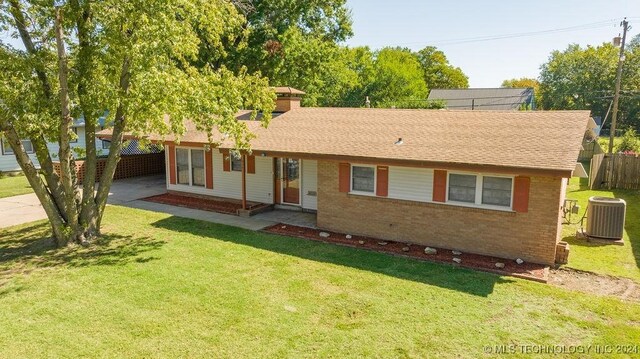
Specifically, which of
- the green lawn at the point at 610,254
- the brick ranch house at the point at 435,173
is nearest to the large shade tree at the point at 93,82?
the brick ranch house at the point at 435,173

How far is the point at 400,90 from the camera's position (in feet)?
159

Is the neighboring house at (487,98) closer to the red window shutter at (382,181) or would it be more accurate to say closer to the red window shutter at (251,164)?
the red window shutter at (251,164)

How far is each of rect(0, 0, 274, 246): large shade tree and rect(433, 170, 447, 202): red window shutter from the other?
16.6 feet

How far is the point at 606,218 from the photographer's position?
11.4 meters

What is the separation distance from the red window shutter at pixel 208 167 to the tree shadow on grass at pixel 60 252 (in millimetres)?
4997

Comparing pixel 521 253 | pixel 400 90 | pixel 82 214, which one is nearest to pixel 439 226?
pixel 521 253

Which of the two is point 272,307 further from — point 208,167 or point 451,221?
point 208,167

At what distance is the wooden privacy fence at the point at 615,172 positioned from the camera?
1873 cm

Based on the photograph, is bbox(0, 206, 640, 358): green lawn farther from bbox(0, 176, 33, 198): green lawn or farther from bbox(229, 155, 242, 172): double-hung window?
bbox(0, 176, 33, 198): green lawn

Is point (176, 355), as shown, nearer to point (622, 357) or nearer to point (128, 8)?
point (622, 357)

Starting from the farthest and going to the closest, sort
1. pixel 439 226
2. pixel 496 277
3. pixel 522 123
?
pixel 522 123
pixel 439 226
pixel 496 277

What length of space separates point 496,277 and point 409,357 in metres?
3.83

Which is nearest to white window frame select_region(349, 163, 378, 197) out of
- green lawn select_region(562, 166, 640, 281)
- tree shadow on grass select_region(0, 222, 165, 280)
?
green lawn select_region(562, 166, 640, 281)

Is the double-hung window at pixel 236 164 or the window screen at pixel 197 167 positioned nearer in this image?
the double-hung window at pixel 236 164
